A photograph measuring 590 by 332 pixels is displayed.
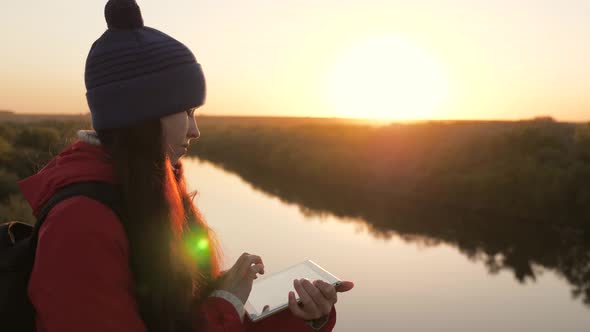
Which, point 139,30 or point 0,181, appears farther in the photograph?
point 0,181

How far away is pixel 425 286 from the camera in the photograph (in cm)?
770

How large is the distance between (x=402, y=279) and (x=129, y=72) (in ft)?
26.0

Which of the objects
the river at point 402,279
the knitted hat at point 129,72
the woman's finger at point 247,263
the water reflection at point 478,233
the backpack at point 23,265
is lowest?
the river at point 402,279

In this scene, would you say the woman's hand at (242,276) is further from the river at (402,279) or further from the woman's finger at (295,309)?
the river at (402,279)

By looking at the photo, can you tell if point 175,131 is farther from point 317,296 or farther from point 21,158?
point 21,158

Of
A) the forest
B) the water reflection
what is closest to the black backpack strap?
the forest

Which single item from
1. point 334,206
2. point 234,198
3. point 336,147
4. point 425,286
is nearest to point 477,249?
point 425,286

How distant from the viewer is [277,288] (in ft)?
3.76

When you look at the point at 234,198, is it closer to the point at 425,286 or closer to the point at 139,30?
the point at 425,286

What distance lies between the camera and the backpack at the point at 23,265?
22.8 inches

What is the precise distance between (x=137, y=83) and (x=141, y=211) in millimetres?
207

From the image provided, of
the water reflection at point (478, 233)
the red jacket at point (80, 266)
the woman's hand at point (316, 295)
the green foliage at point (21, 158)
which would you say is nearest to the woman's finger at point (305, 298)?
the woman's hand at point (316, 295)

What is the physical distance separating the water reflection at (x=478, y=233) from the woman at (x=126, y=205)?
8.35 meters

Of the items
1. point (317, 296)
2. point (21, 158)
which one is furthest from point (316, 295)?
point (21, 158)
